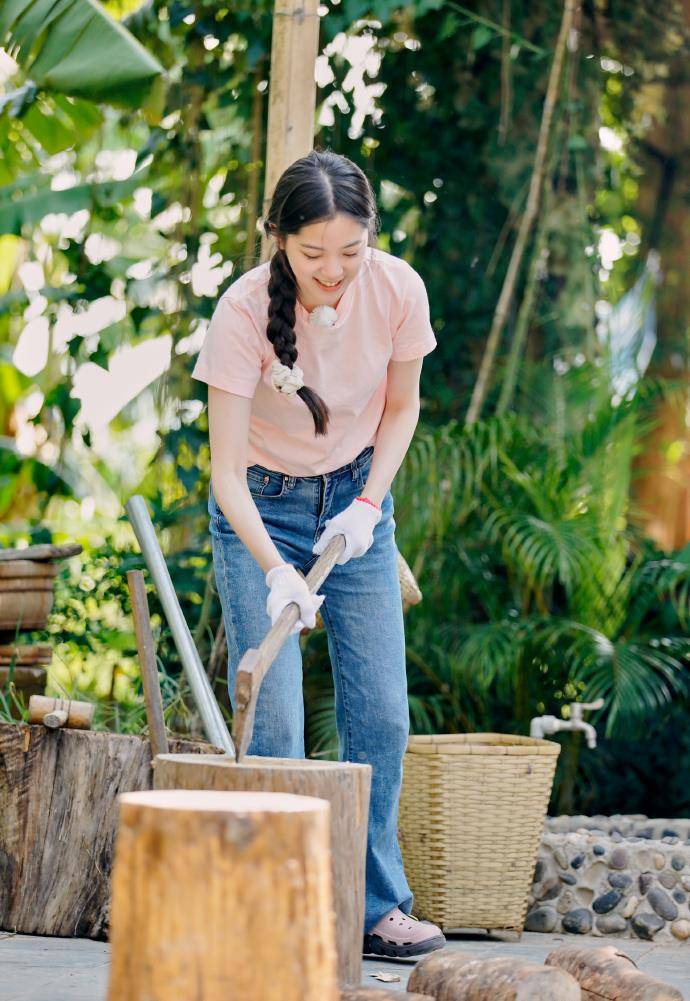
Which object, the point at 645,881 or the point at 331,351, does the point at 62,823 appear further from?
the point at 645,881

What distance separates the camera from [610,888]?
10.4ft

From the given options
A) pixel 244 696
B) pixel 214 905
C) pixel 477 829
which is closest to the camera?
pixel 214 905

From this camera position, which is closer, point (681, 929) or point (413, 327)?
point (413, 327)

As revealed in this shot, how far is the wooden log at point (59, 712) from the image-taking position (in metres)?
2.73

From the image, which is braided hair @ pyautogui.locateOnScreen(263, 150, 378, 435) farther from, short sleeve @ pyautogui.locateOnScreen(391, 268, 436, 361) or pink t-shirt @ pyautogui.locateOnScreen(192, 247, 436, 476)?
short sleeve @ pyautogui.locateOnScreen(391, 268, 436, 361)

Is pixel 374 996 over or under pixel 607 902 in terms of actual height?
over

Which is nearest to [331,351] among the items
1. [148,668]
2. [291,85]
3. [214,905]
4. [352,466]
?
[352,466]

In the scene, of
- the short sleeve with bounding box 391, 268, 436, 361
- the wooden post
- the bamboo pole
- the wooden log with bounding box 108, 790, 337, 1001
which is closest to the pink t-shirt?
the short sleeve with bounding box 391, 268, 436, 361

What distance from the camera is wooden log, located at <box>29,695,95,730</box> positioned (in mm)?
2730

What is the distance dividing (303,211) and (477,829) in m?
1.51

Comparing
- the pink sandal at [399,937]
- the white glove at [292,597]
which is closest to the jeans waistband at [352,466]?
the white glove at [292,597]

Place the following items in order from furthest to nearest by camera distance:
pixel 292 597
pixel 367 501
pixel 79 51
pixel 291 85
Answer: pixel 79 51 → pixel 291 85 → pixel 367 501 → pixel 292 597

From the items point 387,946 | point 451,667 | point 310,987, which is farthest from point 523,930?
point 310,987

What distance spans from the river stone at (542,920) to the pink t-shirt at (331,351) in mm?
1327
